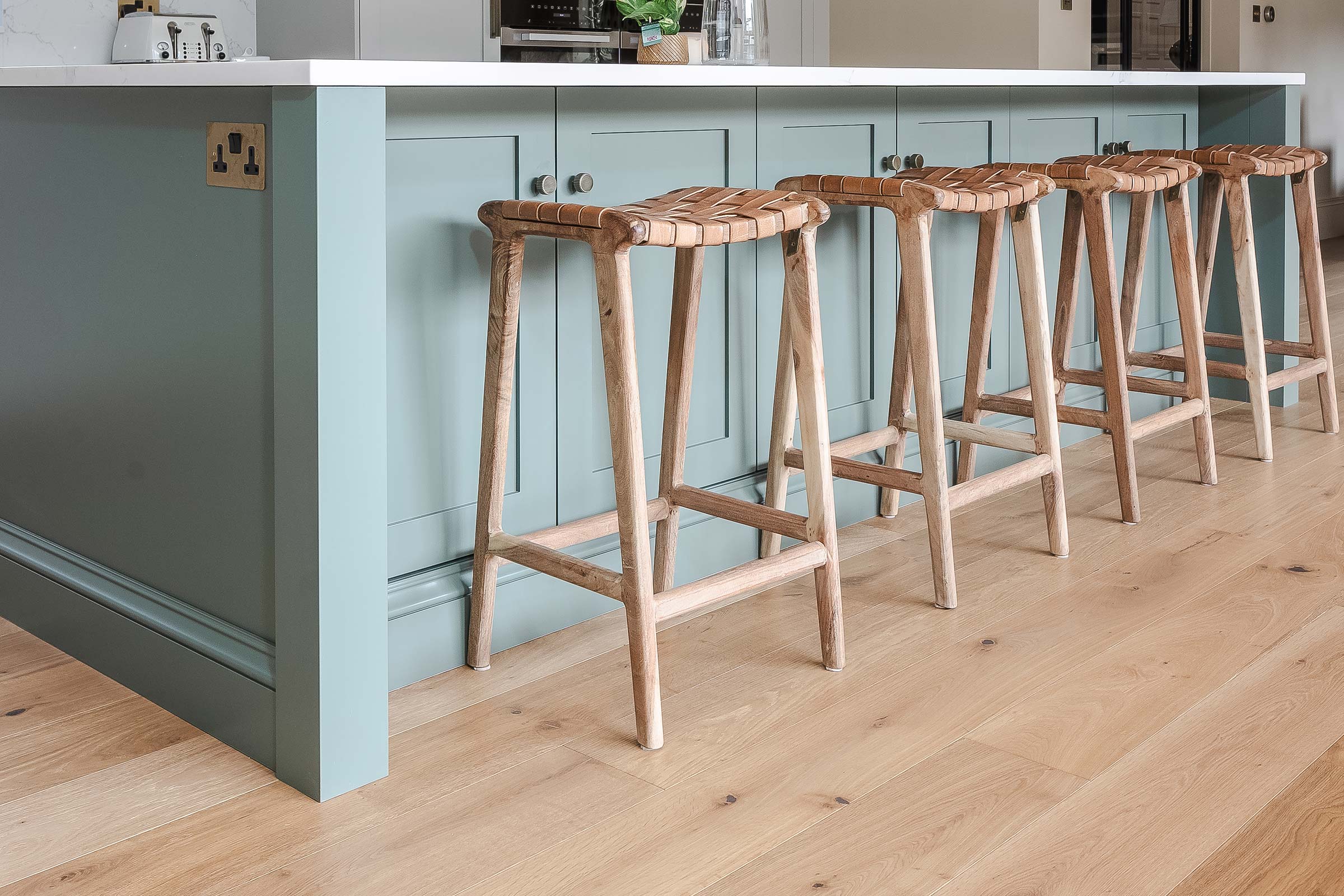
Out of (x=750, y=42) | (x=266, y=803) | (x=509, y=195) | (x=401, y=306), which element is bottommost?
(x=266, y=803)

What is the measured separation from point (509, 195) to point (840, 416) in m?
0.96

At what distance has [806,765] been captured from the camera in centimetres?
161

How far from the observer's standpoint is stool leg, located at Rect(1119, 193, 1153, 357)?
10.1 feet

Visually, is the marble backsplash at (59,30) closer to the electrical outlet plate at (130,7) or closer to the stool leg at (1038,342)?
the electrical outlet plate at (130,7)

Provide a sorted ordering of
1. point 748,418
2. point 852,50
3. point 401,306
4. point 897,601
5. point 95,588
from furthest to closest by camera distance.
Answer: point 852,50
point 748,418
point 897,601
point 95,588
point 401,306

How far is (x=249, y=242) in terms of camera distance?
1557 mm

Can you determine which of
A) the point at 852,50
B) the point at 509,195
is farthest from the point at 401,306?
the point at 852,50

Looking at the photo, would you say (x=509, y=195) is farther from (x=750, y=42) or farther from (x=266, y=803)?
(x=266, y=803)

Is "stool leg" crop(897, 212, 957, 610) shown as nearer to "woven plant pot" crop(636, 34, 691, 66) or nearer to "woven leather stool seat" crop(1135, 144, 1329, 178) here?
"woven plant pot" crop(636, 34, 691, 66)

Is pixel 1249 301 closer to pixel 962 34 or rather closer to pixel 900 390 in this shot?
pixel 900 390

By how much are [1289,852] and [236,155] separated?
4.80 ft

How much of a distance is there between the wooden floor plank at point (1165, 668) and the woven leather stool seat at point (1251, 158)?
1030mm

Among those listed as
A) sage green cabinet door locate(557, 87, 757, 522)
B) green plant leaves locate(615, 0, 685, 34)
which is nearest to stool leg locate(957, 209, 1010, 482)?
sage green cabinet door locate(557, 87, 757, 522)

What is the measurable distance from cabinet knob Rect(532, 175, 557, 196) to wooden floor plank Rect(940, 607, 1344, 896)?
111cm
